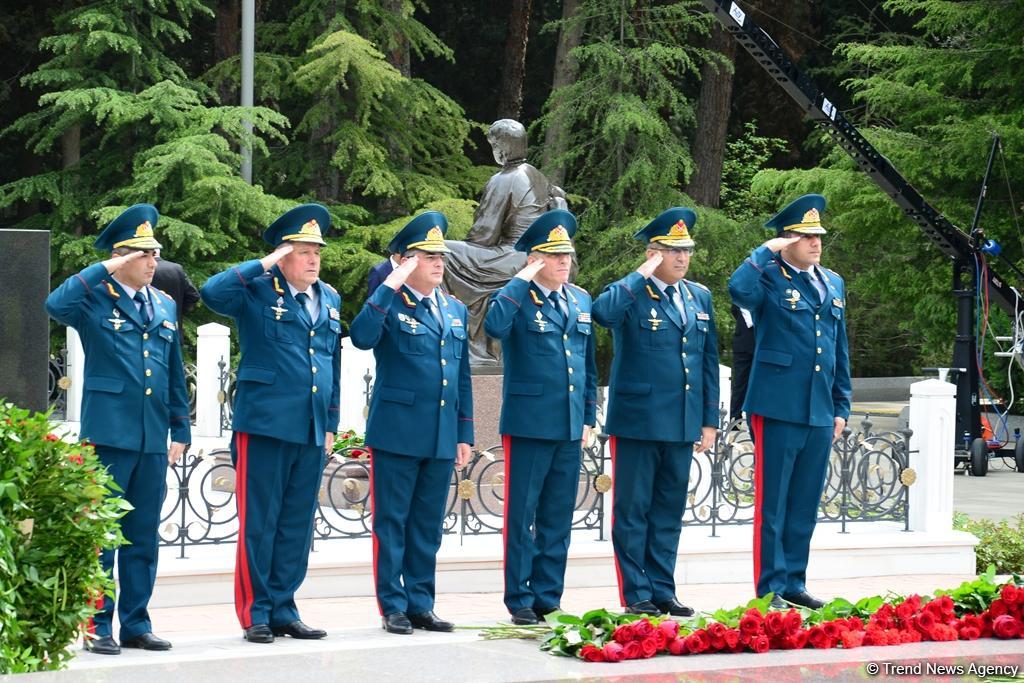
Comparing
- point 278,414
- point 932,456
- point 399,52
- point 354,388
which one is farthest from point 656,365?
point 399,52

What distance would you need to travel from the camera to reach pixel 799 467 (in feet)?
26.2

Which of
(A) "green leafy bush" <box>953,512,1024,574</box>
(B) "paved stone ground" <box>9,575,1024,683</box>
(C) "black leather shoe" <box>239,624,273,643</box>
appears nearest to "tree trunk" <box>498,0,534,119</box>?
(A) "green leafy bush" <box>953,512,1024,574</box>

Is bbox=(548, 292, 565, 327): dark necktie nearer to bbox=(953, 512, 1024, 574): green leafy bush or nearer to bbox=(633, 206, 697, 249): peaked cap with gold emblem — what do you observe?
bbox=(633, 206, 697, 249): peaked cap with gold emblem

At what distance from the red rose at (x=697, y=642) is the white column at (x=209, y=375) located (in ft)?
31.2

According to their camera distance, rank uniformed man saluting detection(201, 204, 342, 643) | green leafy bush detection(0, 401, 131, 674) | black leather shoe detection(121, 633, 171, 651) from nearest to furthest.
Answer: green leafy bush detection(0, 401, 131, 674), black leather shoe detection(121, 633, 171, 651), uniformed man saluting detection(201, 204, 342, 643)

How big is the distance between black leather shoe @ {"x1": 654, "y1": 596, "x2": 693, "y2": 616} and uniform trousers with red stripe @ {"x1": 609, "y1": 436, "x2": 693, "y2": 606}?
20mm

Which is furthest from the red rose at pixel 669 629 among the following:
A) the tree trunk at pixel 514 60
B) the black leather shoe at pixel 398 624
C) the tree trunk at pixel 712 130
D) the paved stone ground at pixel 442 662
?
the tree trunk at pixel 514 60

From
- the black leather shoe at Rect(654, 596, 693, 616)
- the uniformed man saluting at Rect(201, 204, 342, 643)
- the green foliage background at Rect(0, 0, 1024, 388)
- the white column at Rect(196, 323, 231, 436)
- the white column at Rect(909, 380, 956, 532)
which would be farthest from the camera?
the green foliage background at Rect(0, 0, 1024, 388)

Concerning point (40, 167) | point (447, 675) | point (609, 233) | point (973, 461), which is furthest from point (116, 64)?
point (447, 675)

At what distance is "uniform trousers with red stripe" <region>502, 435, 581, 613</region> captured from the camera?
7.46m

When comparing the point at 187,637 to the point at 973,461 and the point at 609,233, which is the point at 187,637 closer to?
the point at 973,461

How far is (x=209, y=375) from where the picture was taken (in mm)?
15047

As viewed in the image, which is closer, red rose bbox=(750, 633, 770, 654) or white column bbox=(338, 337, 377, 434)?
red rose bbox=(750, 633, 770, 654)

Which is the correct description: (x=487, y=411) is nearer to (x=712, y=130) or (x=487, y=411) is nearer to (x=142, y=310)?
(x=142, y=310)
